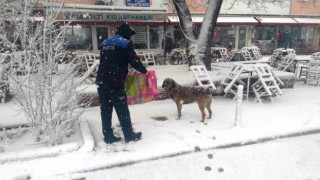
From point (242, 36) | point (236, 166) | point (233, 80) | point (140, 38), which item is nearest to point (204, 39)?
point (233, 80)

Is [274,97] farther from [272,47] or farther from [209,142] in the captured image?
[272,47]

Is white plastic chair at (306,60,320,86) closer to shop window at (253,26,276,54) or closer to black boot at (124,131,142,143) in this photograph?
black boot at (124,131,142,143)

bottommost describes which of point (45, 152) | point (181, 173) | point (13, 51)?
point (181, 173)

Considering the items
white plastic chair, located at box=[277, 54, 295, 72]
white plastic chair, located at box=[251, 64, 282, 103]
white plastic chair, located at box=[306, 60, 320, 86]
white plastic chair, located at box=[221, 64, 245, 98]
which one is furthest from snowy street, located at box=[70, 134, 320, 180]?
white plastic chair, located at box=[277, 54, 295, 72]

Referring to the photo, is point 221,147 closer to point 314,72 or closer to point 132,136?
point 132,136

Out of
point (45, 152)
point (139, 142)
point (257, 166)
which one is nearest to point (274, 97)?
point (257, 166)

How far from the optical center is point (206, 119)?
218 inches

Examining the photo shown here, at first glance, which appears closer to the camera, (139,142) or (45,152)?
(45,152)

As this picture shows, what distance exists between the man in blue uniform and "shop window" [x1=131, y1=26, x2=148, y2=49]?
15.0 m

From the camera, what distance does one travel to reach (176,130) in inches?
195

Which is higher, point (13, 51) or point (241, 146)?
point (13, 51)

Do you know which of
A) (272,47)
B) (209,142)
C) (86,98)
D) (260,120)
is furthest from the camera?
(272,47)

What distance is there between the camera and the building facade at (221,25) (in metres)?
14.7

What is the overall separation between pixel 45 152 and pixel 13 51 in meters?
1.46
